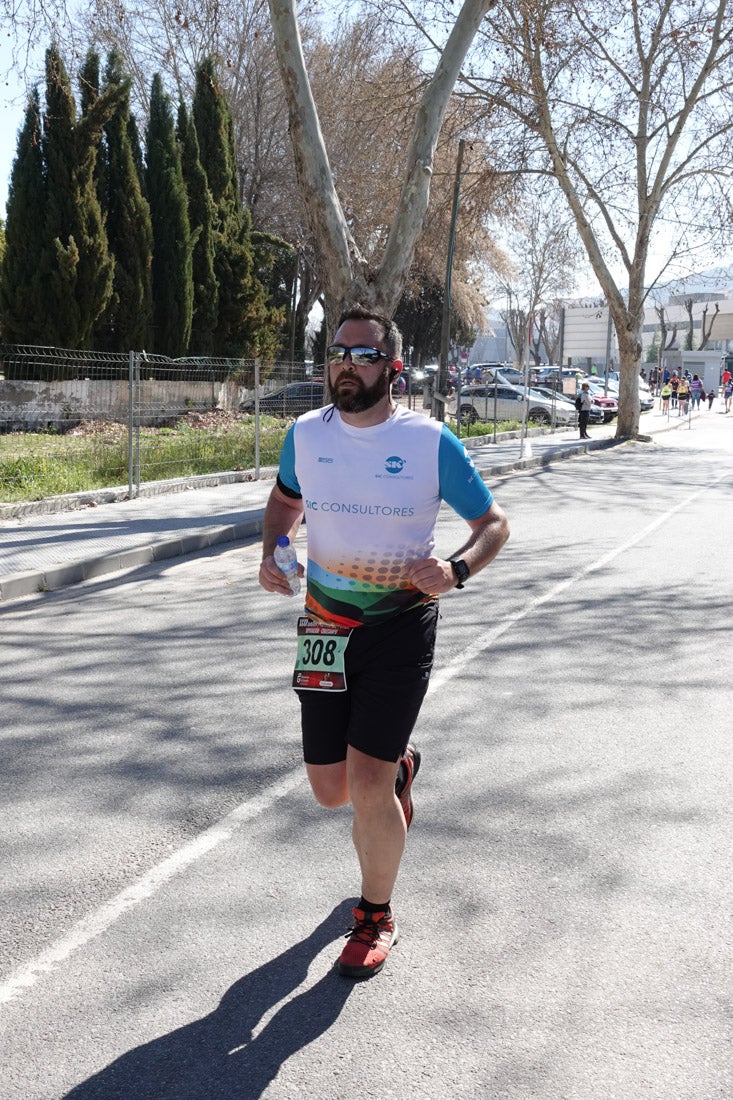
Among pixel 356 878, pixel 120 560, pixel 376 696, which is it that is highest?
pixel 376 696

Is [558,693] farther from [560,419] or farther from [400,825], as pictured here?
[560,419]

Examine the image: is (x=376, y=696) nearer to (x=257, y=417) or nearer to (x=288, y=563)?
(x=288, y=563)

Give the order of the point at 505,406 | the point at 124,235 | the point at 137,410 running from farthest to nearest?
the point at 505,406 < the point at 124,235 < the point at 137,410

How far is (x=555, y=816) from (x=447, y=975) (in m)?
1.37

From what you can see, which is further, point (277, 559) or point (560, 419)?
point (560, 419)

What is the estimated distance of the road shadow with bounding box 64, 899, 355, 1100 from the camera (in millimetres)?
2803

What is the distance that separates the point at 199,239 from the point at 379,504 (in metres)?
28.5

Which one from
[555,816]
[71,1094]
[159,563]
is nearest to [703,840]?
[555,816]

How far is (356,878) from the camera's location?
159 inches

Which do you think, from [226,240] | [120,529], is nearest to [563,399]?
[226,240]

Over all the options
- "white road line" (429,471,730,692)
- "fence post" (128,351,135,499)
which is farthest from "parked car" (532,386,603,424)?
"white road line" (429,471,730,692)

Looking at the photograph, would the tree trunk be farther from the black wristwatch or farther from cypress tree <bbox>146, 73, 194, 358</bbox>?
cypress tree <bbox>146, 73, 194, 358</bbox>

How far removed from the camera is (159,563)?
11.2m

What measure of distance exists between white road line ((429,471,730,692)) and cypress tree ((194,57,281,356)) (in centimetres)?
1977
